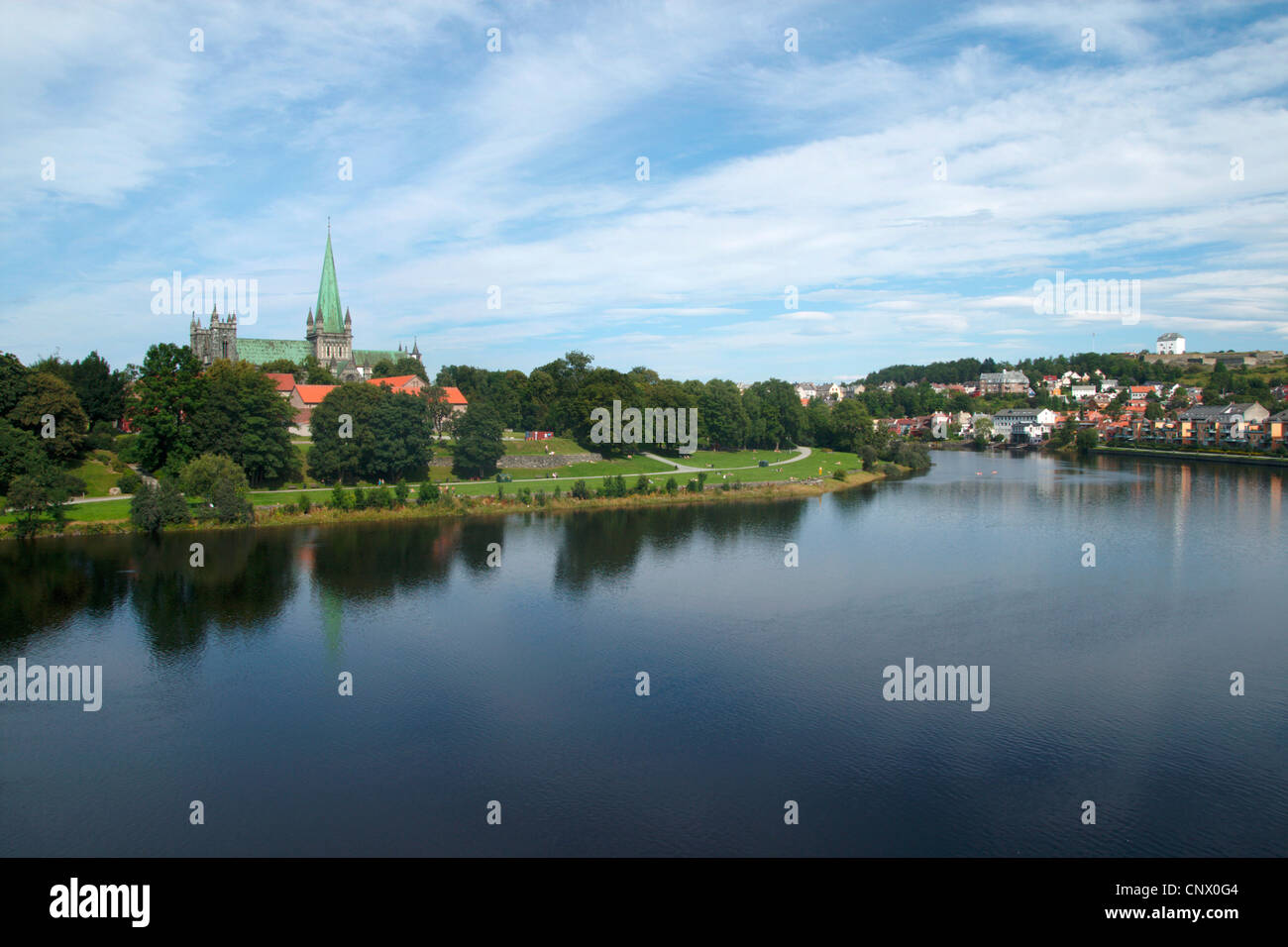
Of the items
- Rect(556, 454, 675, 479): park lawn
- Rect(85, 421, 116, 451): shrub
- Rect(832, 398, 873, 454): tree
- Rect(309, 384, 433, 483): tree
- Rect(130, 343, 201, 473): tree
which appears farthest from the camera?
Rect(832, 398, 873, 454): tree

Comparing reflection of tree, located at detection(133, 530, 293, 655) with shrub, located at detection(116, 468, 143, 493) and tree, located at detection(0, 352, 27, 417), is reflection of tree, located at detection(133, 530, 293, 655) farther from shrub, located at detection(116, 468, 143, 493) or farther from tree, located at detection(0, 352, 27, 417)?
tree, located at detection(0, 352, 27, 417)

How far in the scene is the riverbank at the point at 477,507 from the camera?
114 feet

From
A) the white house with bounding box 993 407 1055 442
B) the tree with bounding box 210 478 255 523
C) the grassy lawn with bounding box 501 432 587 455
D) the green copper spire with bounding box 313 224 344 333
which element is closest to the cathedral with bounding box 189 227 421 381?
the green copper spire with bounding box 313 224 344 333

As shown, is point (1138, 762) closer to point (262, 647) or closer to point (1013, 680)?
point (1013, 680)

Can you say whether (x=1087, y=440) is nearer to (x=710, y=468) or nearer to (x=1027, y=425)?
(x=1027, y=425)

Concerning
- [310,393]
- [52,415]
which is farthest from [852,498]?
[52,415]

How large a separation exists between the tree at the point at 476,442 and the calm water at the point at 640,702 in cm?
1477

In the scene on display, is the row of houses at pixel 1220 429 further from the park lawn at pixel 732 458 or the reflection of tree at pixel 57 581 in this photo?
the reflection of tree at pixel 57 581

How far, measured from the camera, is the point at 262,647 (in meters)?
21.3

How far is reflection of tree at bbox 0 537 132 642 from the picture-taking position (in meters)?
22.8

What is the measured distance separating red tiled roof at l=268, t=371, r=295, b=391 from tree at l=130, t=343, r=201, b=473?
19.1m

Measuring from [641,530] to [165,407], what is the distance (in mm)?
24192
